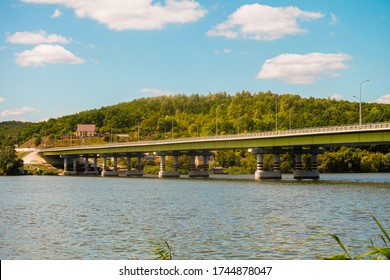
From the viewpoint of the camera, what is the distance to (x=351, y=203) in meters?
56.2

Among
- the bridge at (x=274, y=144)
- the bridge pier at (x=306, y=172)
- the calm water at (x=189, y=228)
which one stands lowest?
the calm water at (x=189, y=228)

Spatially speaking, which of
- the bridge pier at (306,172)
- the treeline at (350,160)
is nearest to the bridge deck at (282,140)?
the bridge pier at (306,172)

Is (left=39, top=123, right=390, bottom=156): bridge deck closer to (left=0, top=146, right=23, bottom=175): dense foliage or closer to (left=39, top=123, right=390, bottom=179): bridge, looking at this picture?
(left=39, top=123, right=390, bottom=179): bridge

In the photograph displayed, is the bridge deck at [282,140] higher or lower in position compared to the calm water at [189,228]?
higher

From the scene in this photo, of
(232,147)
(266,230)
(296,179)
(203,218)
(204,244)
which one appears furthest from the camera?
(232,147)

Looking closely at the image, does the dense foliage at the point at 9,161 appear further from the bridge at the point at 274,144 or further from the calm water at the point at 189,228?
the calm water at the point at 189,228

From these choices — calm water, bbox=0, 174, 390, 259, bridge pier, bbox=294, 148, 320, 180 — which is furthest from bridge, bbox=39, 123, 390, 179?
calm water, bbox=0, 174, 390, 259

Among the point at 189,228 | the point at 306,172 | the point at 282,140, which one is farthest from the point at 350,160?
the point at 189,228

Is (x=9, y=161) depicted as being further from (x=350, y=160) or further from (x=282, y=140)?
(x=350, y=160)

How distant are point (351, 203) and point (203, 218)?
62.4 ft

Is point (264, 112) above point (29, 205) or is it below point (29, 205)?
above
